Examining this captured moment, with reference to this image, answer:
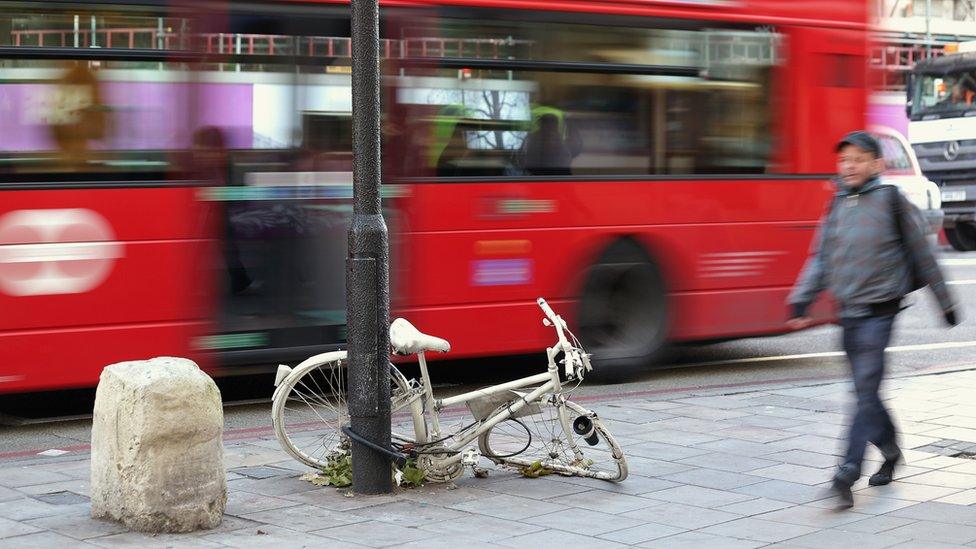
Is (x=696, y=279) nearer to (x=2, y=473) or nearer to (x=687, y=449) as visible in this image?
(x=687, y=449)

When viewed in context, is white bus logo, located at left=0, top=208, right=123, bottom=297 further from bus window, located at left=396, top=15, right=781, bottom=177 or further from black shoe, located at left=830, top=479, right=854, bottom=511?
black shoe, located at left=830, top=479, right=854, bottom=511

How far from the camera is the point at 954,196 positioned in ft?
85.0

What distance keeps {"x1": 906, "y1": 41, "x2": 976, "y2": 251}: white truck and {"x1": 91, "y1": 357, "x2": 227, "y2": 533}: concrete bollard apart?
2200 centimetres

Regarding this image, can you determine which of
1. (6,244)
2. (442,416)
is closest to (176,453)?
(442,416)

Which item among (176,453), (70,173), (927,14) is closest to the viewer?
(176,453)

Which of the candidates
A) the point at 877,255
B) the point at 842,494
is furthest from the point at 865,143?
the point at 842,494

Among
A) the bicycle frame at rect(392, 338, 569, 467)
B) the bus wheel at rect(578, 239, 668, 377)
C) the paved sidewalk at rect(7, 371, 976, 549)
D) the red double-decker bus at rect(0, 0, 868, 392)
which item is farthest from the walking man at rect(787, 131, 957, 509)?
the bus wheel at rect(578, 239, 668, 377)

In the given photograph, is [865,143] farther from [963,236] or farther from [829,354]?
[963,236]

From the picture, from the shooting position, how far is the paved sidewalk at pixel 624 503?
5.79m

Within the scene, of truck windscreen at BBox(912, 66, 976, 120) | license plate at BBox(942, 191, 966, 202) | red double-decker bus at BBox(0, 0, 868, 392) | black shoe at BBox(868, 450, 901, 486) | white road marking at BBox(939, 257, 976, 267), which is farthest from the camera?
truck windscreen at BBox(912, 66, 976, 120)

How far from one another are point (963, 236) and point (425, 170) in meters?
19.1

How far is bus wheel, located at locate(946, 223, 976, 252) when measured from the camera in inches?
1033

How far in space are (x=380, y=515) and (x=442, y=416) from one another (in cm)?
88

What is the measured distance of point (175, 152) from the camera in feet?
29.0
